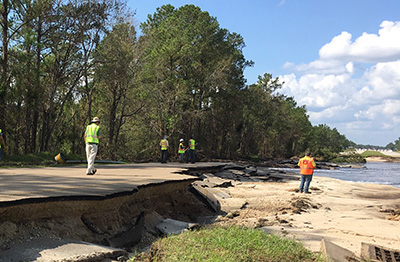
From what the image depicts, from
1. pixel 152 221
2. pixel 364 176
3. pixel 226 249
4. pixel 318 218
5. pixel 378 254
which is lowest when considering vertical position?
pixel 364 176

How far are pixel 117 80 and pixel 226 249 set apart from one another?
1094 inches

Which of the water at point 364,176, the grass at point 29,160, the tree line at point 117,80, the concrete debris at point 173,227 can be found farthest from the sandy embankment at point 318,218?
the water at point 364,176

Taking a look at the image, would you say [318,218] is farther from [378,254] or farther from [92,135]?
[92,135]

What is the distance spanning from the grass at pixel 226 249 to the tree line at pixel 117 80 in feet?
57.9

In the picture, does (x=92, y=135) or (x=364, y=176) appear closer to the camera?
(x=92, y=135)

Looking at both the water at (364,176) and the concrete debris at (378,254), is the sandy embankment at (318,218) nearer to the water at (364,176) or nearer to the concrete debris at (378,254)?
the concrete debris at (378,254)

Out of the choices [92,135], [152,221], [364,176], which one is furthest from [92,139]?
[364,176]

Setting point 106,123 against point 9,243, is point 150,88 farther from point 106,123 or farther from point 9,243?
point 9,243

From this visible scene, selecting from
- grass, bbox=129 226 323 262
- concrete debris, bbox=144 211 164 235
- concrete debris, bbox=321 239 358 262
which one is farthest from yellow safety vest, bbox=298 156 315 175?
concrete debris, bbox=321 239 358 262

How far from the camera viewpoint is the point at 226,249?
20.6ft

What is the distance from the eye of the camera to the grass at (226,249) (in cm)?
586

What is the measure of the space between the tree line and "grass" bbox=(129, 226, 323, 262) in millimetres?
17634

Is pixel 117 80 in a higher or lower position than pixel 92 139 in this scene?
higher

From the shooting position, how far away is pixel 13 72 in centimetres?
2223
